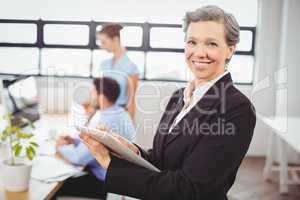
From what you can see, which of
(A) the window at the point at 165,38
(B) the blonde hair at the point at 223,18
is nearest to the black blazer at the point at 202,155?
(B) the blonde hair at the point at 223,18

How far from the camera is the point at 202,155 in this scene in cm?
99

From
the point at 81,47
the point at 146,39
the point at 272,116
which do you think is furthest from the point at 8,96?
the point at 272,116

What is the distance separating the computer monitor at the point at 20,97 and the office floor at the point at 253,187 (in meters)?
1.33

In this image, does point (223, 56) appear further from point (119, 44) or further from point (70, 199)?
point (70, 199)

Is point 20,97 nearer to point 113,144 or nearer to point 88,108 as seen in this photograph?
point 88,108

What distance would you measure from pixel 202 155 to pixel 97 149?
0.89 feet

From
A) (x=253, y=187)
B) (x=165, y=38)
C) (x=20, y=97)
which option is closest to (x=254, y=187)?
(x=253, y=187)

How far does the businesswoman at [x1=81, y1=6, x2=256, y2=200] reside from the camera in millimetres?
990

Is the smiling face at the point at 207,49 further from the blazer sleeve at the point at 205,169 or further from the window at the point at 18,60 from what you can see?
the window at the point at 18,60

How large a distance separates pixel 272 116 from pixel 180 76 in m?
0.65

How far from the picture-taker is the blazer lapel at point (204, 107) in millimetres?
1038

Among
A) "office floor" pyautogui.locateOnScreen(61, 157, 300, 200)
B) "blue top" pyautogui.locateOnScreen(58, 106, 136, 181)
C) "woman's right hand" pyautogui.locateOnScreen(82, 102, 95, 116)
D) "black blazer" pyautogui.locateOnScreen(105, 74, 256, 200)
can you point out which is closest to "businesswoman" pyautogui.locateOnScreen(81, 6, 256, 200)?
"black blazer" pyautogui.locateOnScreen(105, 74, 256, 200)

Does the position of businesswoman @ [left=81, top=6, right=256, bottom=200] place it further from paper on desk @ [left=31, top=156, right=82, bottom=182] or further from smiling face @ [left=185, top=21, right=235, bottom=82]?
paper on desk @ [left=31, top=156, right=82, bottom=182]

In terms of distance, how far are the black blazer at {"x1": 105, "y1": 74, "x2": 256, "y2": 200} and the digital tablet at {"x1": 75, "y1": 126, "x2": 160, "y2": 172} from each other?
0.02 metres
